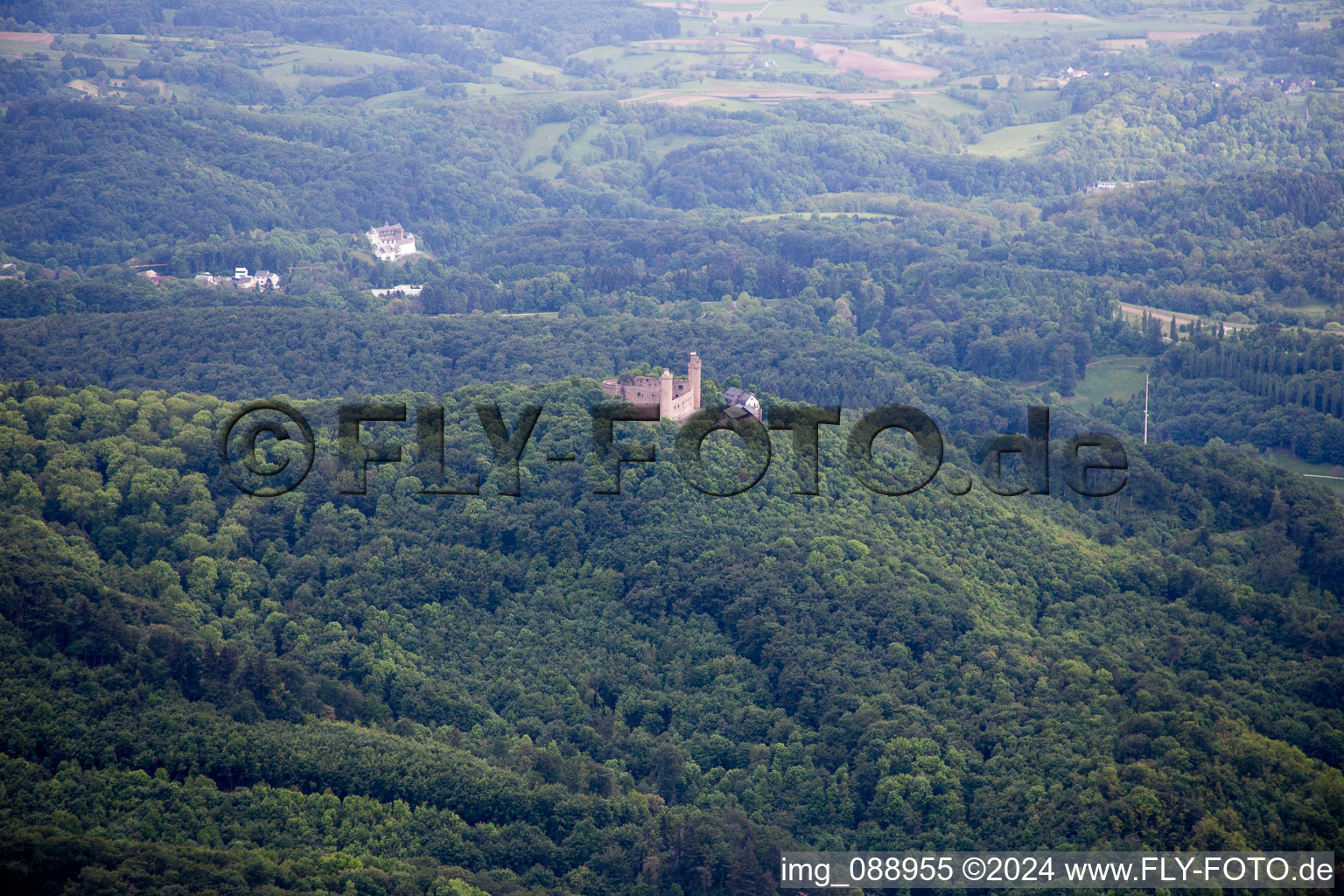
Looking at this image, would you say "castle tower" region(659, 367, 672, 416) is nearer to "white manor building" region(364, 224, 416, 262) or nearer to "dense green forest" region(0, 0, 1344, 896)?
"dense green forest" region(0, 0, 1344, 896)

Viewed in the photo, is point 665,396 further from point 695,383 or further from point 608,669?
point 608,669

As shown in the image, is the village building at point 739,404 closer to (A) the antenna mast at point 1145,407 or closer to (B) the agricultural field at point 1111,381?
(A) the antenna mast at point 1145,407

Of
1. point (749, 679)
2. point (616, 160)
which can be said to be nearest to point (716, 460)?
point (749, 679)

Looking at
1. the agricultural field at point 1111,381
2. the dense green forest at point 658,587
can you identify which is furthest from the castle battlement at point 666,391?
the agricultural field at point 1111,381

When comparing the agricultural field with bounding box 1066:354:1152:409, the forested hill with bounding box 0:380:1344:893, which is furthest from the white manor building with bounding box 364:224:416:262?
the forested hill with bounding box 0:380:1344:893

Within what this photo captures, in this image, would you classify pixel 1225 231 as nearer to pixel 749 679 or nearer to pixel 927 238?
pixel 927 238
